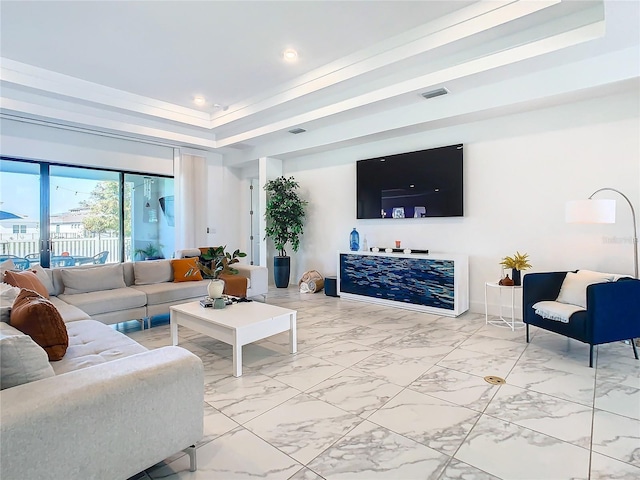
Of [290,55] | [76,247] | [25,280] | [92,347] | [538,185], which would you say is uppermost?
[290,55]

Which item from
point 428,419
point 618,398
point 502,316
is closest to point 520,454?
point 428,419

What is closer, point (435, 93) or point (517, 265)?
point (517, 265)

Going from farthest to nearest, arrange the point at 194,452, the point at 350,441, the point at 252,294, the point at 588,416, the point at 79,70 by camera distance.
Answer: the point at 252,294, the point at 79,70, the point at 588,416, the point at 350,441, the point at 194,452

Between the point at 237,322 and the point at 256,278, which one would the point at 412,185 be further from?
the point at 237,322

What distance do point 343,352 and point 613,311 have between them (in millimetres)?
2286

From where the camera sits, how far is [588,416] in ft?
7.00

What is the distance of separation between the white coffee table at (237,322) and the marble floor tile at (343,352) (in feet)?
0.86

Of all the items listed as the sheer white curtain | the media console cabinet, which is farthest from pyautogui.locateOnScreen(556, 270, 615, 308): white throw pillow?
the sheer white curtain

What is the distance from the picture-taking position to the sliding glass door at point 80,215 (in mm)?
5133

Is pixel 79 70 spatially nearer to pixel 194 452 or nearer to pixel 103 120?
pixel 103 120

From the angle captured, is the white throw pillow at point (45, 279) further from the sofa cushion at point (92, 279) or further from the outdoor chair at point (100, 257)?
the outdoor chair at point (100, 257)

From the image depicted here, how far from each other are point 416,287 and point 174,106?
189 inches

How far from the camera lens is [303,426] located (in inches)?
80.9

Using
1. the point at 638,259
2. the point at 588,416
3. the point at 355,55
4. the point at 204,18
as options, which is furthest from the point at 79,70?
the point at 638,259
